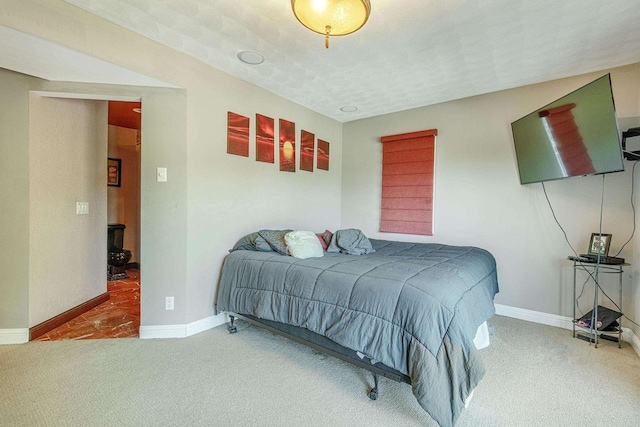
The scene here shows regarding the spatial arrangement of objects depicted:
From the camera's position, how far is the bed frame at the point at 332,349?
1.68m

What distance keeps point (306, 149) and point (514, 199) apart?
252 centimetres

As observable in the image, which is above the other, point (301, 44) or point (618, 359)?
point (301, 44)

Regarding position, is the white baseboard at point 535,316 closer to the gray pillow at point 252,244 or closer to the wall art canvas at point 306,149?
the gray pillow at point 252,244

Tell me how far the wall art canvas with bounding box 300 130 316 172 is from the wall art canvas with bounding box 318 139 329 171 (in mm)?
163

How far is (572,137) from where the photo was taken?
2.40 meters

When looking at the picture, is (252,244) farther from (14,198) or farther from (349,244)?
(14,198)

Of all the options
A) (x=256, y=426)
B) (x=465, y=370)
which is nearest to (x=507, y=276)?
(x=465, y=370)

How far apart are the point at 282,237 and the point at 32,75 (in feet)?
7.94

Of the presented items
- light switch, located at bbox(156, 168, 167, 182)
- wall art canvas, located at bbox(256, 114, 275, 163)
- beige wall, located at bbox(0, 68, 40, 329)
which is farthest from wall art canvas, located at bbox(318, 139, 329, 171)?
beige wall, located at bbox(0, 68, 40, 329)

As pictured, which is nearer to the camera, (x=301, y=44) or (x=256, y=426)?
(x=256, y=426)

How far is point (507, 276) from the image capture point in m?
3.19

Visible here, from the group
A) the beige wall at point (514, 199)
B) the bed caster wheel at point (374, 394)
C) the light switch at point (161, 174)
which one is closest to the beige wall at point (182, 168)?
the light switch at point (161, 174)

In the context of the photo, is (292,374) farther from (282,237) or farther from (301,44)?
(301,44)

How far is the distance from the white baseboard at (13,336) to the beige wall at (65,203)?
3.8 inches
